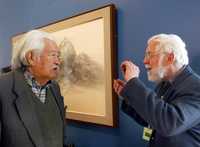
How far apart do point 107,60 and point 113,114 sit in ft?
1.14

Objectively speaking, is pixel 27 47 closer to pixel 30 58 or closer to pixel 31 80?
pixel 30 58

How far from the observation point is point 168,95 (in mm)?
1354

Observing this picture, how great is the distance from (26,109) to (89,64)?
2.25 ft

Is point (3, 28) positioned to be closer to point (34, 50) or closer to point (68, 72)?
point (68, 72)

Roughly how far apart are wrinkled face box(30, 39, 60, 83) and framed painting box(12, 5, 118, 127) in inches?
14.9

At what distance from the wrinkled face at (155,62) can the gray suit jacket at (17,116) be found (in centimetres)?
66

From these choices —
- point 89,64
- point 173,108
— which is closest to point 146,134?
point 173,108

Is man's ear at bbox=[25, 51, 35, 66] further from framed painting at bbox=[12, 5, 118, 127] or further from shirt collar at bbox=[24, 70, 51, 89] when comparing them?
framed painting at bbox=[12, 5, 118, 127]

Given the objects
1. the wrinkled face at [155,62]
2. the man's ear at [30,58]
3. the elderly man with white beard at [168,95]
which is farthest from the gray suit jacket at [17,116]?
the wrinkled face at [155,62]

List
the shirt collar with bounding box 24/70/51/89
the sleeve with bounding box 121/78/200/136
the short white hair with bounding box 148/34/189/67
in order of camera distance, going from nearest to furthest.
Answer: the sleeve with bounding box 121/78/200/136, the short white hair with bounding box 148/34/189/67, the shirt collar with bounding box 24/70/51/89

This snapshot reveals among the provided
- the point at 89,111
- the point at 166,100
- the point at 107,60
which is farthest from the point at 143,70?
the point at 89,111

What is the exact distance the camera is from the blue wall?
1.54 metres

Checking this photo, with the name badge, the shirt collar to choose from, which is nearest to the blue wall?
the name badge

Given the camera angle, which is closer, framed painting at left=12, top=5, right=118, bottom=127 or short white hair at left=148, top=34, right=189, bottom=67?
short white hair at left=148, top=34, right=189, bottom=67
